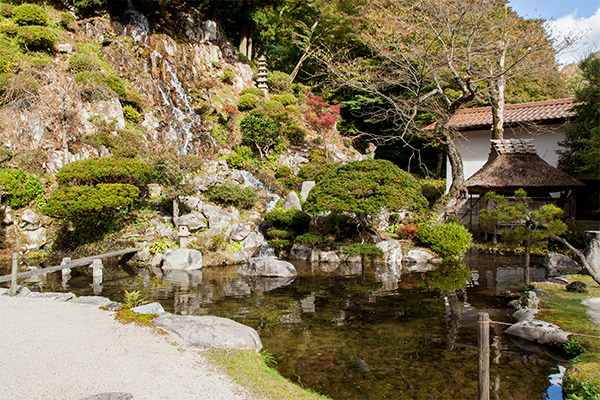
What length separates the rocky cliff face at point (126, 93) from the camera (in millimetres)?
17578

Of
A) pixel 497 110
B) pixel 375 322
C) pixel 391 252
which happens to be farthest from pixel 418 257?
pixel 497 110

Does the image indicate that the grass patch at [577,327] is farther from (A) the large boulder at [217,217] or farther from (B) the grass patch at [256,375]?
(A) the large boulder at [217,217]

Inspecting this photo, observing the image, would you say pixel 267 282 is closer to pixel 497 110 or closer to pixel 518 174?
pixel 518 174

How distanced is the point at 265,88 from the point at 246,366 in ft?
88.3

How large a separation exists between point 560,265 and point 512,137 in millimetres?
11175

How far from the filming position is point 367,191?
557 inches

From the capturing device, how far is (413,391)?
538 cm

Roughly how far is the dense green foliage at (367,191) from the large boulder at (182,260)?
4.79 meters

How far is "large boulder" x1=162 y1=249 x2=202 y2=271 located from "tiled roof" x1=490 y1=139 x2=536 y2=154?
51.0ft

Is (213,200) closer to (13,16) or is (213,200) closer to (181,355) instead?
(181,355)

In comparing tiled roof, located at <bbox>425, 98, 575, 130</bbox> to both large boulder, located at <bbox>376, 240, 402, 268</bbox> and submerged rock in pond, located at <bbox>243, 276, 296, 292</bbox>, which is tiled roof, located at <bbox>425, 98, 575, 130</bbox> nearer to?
large boulder, located at <bbox>376, 240, 402, 268</bbox>

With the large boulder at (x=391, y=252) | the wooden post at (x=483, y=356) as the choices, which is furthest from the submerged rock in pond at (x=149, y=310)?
the large boulder at (x=391, y=252)

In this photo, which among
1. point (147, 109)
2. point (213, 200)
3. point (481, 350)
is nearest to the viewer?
point (481, 350)

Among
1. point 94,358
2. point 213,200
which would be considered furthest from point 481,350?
point 213,200
